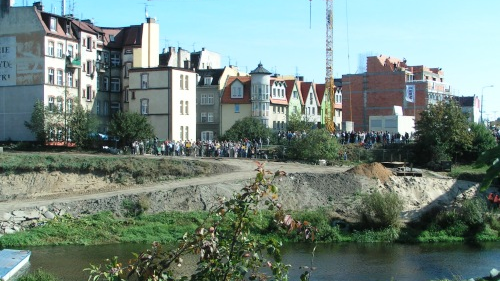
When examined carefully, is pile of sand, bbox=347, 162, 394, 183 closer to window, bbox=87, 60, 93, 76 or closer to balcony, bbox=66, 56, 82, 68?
balcony, bbox=66, 56, 82, 68

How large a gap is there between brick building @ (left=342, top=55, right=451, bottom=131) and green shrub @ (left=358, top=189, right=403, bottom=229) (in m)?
59.4

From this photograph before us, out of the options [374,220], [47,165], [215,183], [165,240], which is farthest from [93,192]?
[374,220]

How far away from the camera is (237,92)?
8812cm

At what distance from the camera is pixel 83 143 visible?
64.1m

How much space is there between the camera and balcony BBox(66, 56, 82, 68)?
70500 mm

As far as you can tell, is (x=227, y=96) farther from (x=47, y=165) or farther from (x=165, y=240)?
(x=165, y=240)

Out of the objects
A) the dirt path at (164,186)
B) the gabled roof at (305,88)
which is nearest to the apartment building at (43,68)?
the dirt path at (164,186)

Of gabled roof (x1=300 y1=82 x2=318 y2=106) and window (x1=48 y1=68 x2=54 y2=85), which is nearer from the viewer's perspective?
window (x1=48 y1=68 x2=54 y2=85)

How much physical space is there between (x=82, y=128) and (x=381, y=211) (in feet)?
115

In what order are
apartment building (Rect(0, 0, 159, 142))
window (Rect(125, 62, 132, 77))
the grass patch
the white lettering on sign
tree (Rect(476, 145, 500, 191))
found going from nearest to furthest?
tree (Rect(476, 145, 500, 191)), the grass patch, apartment building (Rect(0, 0, 159, 142)), the white lettering on sign, window (Rect(125, 62, 132, 77))

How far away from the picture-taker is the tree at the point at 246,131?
241 feet

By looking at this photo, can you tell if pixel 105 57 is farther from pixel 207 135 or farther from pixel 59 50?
pixel 207 135

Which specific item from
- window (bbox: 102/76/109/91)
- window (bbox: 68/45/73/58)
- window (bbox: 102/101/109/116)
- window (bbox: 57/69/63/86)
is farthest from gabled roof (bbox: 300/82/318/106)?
window (bbox: 57/69/63/86)

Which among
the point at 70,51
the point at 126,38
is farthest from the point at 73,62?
the point at 126,38
